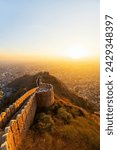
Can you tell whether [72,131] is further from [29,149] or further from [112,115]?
[112,115]

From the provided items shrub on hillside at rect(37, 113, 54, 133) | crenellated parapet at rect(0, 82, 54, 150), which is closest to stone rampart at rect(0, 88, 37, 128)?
crenellated parapet at rect(0, 82, 54, 150)

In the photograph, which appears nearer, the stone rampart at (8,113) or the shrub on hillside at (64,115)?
the stone rampart at (8,113)

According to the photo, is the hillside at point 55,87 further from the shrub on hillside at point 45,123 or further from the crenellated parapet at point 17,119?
the shrub on hillside at point 45,123

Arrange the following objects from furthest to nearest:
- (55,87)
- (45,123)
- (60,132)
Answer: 1. (55,87)
2. (45,123)
3. (60,132)

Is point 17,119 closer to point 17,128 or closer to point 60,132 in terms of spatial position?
point 17,128

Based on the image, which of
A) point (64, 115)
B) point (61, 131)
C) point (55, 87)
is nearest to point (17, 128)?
point (61, 131)

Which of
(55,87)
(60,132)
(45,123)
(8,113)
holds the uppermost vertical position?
(8,113)

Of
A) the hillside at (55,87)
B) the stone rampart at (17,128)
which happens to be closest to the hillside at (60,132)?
the stone rampart at (17,128)

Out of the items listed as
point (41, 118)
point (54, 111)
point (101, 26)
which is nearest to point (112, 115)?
point (101, 26)

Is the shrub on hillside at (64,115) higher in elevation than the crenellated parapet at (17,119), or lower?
lower

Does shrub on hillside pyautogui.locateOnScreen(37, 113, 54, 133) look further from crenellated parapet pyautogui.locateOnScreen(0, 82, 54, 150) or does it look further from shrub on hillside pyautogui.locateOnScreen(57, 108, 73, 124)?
shrub on hillside pyautogui.locateOnScreen(57, 108, 73, 124)

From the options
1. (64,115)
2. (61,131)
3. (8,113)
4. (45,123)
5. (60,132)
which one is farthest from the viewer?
(64,115)
